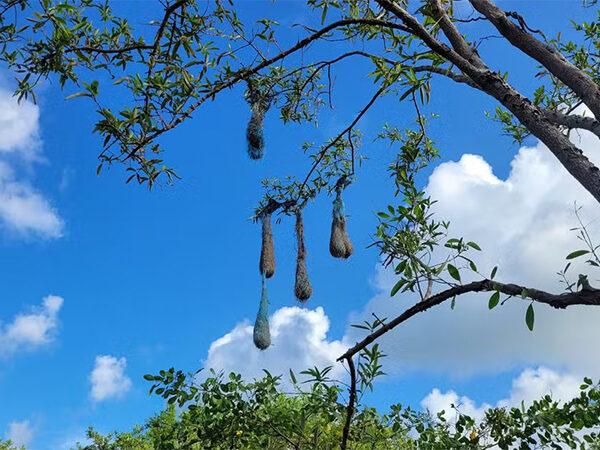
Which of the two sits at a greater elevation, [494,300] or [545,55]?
[545,55]

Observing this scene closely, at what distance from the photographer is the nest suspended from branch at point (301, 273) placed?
14.5 ft

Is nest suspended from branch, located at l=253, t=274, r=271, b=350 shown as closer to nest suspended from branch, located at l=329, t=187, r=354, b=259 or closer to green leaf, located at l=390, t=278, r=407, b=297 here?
nest suspended from branch, located at l=329, t=187, r=354, b=259

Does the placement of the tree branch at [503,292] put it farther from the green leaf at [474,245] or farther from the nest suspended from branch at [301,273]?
the nest suspended from branch at [301,273]

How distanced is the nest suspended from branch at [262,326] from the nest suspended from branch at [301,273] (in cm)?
26

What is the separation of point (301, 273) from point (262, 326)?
0.51 meters

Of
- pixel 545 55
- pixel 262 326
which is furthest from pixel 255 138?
pixel 545 55

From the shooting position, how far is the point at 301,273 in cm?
446

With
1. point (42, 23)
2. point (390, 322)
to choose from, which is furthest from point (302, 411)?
point (42, 23)

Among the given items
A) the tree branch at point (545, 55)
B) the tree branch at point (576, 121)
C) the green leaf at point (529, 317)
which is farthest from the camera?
the tree branch at point (576, 121)

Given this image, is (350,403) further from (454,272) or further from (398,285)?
(454,272)

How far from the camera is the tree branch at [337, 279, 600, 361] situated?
1.49 meters

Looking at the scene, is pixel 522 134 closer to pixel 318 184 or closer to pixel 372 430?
pixel 318 184

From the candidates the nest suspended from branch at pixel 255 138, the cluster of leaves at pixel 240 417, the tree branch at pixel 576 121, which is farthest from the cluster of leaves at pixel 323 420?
the nest suspended from branch at pixel 255 138

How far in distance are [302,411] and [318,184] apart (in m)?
2.14
